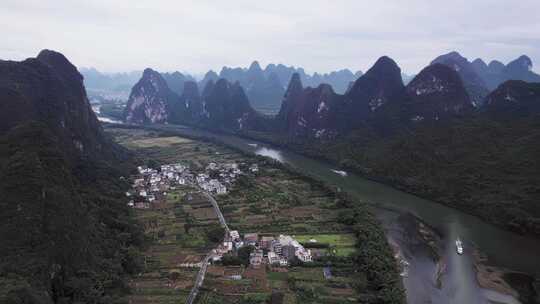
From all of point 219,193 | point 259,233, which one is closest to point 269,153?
point 219,193

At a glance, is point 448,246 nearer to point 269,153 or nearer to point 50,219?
point 50,219

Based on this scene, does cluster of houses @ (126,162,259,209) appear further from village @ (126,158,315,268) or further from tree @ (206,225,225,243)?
tree @ (206,225,225,243)

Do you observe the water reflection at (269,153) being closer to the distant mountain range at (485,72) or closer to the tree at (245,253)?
the tree at (245,253)

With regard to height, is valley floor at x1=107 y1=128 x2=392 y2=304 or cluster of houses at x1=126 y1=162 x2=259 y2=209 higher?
cluster of houses at x1=126 y1=162 x2=259 y2=209

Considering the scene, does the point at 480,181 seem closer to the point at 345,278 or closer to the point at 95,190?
the point at 345,278

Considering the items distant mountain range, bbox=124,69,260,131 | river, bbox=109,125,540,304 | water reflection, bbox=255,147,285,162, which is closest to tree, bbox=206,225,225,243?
river, bbox=109,125,540,304

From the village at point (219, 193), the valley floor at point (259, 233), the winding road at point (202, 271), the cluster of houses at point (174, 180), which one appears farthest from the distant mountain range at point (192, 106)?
the winding road at point (202, 271)
